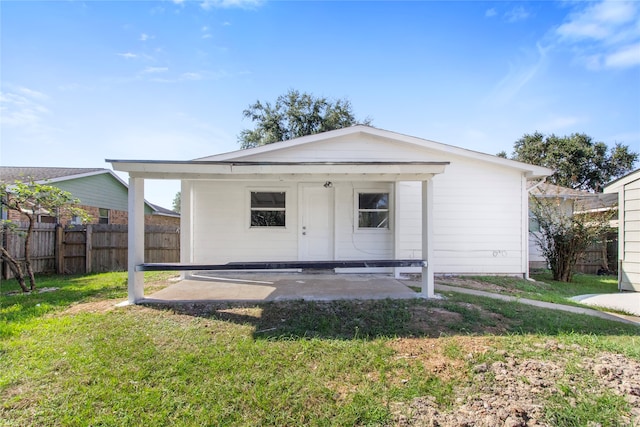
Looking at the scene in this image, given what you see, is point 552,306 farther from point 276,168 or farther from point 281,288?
point 276,168

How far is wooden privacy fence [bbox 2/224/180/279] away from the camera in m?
9.20

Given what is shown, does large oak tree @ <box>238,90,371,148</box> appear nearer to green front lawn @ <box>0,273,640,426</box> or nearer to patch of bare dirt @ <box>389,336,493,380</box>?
green front lawn @ <box>0,273,640,426</box>

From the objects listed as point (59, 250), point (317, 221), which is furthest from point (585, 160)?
point (59, 250)

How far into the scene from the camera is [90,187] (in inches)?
548

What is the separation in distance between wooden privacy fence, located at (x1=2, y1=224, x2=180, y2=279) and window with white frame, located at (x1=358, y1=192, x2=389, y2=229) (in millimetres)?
7718

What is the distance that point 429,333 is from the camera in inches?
142

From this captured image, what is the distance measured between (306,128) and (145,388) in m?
22.1

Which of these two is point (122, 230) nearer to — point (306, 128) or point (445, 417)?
point (445, 417)

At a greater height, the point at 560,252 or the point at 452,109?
the point at 452,109

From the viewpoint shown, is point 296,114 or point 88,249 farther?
point 296,114

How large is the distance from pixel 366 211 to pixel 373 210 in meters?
0.19

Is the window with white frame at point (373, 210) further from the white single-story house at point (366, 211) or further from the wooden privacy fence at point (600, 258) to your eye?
the wooden privacy fence at point (600, 258)

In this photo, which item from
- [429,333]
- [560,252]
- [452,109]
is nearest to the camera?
[429,333]

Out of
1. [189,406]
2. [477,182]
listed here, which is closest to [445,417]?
[189,406]
